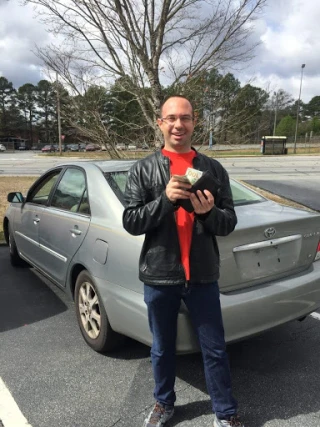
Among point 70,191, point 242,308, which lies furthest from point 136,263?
point 70,191

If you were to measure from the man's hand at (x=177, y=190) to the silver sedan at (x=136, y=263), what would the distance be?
78cm

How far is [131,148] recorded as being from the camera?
6.62 meters

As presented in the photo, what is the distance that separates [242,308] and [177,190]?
1053mm

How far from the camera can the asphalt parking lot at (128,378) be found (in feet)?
7.42

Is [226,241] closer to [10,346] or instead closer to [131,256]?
[131,256]

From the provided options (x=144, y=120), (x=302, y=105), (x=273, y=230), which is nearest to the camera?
(x=273, y=230)

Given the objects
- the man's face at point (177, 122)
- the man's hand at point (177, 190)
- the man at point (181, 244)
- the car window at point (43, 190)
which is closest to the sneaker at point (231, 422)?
the man at point (181, 244)

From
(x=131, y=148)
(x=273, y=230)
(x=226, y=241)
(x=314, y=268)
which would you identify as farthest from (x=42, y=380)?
(x=131, y=148)

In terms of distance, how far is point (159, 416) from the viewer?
2125 mm

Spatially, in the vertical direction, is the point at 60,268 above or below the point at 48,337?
above

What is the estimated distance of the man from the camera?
6.21 ft

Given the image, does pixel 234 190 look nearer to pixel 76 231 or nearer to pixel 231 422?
pixel 76 231

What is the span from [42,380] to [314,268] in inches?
82.1

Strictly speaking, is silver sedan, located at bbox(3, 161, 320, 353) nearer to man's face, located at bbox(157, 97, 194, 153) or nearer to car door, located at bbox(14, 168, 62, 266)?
car door, located at bbox(14, 168, 62, 266)
